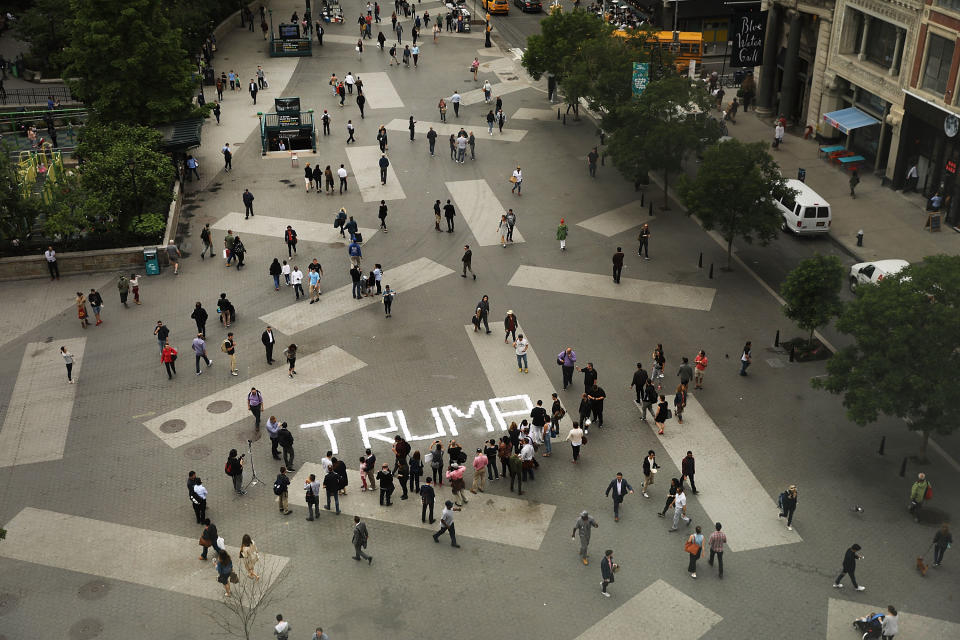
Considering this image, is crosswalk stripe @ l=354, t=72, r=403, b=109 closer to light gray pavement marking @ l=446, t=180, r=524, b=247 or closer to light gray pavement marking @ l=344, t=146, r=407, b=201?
light gray pavement marking @ l=344, t=146, r=407, b=201

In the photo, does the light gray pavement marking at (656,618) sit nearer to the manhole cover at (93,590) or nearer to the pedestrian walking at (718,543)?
the pedestrian walking at (718,543)

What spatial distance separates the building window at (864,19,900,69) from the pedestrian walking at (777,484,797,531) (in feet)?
87.7

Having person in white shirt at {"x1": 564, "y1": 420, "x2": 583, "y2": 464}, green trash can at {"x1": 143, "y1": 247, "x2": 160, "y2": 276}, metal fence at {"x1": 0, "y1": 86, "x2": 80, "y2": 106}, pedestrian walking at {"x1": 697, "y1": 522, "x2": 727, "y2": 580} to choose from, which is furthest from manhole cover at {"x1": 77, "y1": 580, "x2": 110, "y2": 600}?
metal fence at {"x1": 0, "y1": 86, "x2": 80, "y2": 106}

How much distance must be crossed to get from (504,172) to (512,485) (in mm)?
25035

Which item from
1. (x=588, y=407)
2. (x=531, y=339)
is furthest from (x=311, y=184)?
(x=588, y=407)

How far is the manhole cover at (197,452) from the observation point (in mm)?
27008

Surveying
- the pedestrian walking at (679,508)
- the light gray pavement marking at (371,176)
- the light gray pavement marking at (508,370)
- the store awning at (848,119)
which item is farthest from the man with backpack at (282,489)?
the store awning at (848,119)

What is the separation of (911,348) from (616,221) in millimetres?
19162

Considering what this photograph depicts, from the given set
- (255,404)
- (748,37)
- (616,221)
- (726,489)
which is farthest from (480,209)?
(726,489)

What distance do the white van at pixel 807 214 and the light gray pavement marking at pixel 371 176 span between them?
54.4 ft

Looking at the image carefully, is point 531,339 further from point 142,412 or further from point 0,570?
point 0,570

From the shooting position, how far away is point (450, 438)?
90.4ft

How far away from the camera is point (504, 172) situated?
1881 inches

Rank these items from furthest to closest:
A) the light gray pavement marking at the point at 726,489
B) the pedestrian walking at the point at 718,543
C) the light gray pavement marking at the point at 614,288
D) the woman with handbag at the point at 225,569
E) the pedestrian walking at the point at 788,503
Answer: the light gray pavement marking at the point at 614,288 → the light gray pavement marking at the point at 726,489 → the pedestrian walking at the point at 788,503 → the pedestrian walking at the point at 718,543 → the woman with handbag at the point at 225,569
